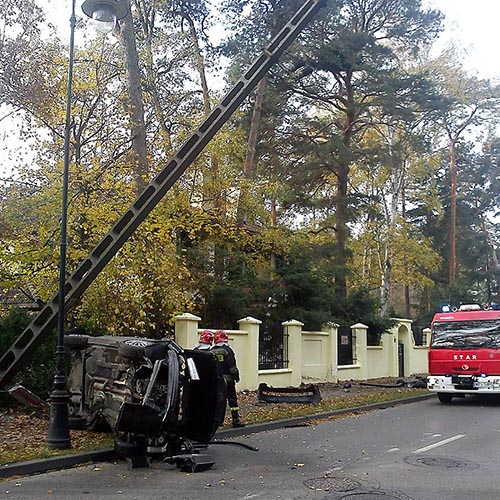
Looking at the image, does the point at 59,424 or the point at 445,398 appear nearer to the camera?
the point at 59,424

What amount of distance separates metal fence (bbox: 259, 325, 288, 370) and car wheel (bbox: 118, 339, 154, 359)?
9.89 meters

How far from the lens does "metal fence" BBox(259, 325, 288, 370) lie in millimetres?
18891

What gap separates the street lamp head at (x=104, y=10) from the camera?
387 inches

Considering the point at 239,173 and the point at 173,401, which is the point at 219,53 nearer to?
the point at 239,173

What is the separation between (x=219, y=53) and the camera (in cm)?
2572

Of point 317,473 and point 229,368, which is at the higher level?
point 229,368

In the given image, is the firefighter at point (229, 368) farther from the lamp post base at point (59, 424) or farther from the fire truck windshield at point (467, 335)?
the fire truck windshield at point (467, 335)

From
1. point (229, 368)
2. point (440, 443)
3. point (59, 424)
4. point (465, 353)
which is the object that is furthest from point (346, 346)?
point (59, 424)

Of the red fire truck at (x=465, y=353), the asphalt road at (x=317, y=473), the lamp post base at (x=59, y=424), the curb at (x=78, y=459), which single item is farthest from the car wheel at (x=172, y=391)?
the red fire truck at (x=465, y=353)

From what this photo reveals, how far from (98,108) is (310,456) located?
37.7ft

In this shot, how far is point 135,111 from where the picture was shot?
59.3ft

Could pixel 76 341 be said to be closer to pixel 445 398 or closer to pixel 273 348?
pixel 273 348

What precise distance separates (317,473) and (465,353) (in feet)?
32.8

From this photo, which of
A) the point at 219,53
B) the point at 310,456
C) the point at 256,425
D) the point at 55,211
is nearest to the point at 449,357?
the point at 256,425
